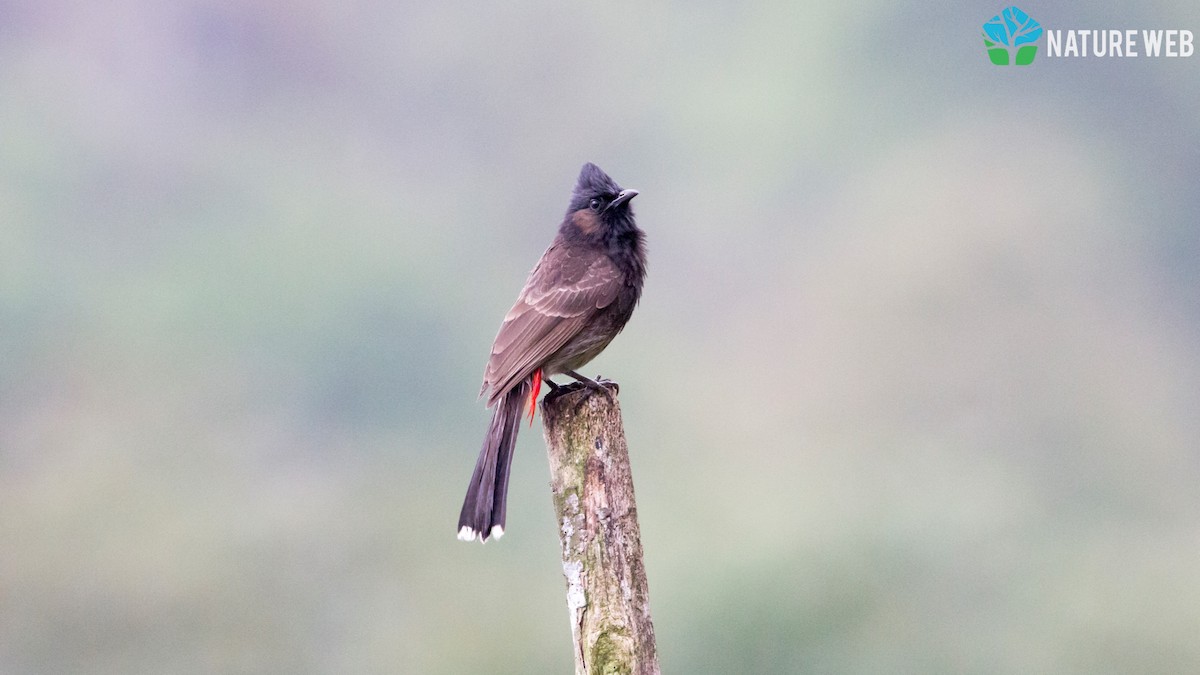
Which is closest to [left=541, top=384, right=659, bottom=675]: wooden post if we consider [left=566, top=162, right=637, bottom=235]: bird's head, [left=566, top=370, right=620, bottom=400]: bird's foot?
[left=566, top=370, right=620, bottom=400]: bird's foot

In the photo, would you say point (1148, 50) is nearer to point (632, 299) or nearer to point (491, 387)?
point (632, 299)

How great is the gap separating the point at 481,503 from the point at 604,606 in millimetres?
661

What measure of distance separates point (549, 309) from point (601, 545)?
133cm

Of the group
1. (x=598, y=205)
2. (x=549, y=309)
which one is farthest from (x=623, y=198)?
(x=549, y=309)

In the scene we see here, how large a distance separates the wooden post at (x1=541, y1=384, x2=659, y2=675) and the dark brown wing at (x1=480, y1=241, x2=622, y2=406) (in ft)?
1.94

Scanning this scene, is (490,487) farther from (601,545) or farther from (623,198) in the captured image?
(623,198)

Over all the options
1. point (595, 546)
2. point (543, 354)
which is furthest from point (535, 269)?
point (595, 546)

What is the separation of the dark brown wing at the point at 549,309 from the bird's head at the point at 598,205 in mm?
173

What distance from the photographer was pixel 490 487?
3967 mm

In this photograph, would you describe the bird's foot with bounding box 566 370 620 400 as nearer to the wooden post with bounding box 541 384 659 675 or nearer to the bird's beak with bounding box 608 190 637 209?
the wooden post with bounding box 541 384 659 675

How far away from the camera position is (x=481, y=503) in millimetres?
3932

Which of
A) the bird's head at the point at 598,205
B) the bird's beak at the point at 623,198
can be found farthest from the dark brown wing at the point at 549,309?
the bird's beak at the point at 623,198

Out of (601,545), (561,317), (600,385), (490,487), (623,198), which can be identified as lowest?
(601,545)

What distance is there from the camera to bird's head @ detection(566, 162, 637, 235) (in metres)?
5.07
